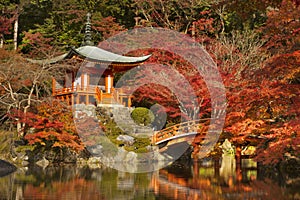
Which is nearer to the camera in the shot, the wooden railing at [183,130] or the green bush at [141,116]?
the wooden railing at [183,130]

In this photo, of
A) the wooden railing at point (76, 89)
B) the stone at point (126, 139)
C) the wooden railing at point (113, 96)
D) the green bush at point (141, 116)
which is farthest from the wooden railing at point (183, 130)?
the wooden railing at point (76, 89)

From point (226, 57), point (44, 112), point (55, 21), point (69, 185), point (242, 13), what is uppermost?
point (55, 21)

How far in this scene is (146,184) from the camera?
12195 millimetres

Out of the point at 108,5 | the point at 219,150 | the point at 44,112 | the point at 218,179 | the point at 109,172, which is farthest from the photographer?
the point at 108,5

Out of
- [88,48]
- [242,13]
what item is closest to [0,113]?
[88,48]

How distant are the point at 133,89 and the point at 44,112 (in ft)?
20.1

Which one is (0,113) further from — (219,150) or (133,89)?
(219,150)

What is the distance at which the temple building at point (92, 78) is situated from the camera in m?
20.8

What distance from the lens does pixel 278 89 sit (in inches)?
490

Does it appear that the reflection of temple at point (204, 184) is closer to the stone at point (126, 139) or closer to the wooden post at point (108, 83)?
the stone at point (126, 139)

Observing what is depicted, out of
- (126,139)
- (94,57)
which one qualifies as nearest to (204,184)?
(126,139)

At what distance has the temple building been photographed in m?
20.8

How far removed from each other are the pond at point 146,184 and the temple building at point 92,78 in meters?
5.24

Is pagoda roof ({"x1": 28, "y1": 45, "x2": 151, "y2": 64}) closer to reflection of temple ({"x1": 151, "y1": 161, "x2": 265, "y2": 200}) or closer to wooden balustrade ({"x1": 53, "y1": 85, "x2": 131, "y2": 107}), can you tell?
wooden balustrade ({"x1": 53, "y1": 85, "x2": 131, "y2": 107})
